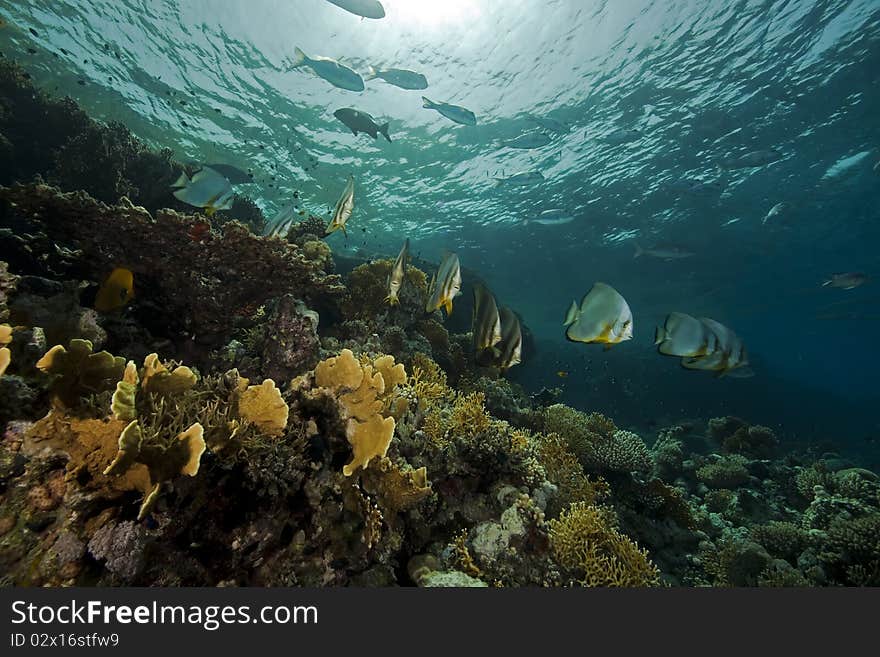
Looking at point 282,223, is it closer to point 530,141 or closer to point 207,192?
point 207,192

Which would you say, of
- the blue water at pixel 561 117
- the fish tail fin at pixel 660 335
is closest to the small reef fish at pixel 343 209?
the fish tail fin at pixel 660 335

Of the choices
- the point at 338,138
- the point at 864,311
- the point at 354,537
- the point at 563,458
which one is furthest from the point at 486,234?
the point at 864,311

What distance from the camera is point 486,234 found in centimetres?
2847

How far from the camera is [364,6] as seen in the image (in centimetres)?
921

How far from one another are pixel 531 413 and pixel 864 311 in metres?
59.8

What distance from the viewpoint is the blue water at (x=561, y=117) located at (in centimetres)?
1224

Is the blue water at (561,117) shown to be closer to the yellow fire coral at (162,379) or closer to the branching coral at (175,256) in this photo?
the branching coral at (175,256)

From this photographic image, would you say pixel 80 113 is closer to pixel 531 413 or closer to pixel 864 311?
pixel 531 413

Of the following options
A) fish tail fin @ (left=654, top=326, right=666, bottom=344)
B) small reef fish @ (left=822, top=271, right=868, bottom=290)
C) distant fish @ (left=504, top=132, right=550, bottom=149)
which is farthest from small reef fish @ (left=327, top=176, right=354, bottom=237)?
small reef fish @ (left=822, top=271, right=868, bottom=290)

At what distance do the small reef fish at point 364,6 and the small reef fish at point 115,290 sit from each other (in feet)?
30.0

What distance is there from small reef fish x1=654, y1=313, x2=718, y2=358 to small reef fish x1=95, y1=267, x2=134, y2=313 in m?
5.10

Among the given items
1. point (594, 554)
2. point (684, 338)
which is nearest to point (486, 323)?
point (684, 338)

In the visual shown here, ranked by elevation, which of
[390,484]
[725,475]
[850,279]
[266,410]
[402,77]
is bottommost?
[725,475]

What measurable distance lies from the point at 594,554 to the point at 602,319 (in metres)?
2.56
